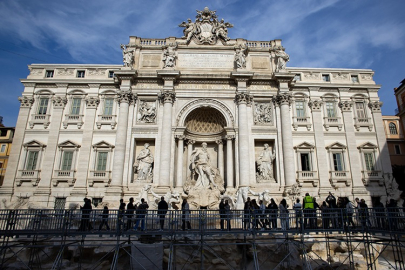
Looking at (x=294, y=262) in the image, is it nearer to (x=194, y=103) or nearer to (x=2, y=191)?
(x=194, y=103)

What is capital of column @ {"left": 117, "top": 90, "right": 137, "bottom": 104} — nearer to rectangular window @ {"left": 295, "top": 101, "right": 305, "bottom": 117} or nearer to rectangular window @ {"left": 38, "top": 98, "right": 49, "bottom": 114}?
rectangular window @ {"left": 38, "top": 98, "right": 49, "bottom": 114}

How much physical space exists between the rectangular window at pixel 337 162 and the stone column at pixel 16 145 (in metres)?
26.3

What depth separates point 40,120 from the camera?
979 inches

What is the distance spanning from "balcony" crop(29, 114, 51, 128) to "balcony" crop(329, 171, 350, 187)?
24282mm

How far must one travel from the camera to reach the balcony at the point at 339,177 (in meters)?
23.9

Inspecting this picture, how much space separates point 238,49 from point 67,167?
17684mm

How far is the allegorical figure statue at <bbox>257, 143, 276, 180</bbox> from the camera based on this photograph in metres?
23.6

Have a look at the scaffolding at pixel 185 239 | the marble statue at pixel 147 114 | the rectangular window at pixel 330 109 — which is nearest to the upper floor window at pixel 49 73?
the marble statue at pixel 147 114

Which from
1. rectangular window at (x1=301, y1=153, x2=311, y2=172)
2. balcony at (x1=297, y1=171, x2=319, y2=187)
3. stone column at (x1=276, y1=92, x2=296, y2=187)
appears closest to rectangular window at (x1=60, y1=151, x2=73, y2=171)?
stone column at (x1=276, y1=92, x2=296, y2=187)

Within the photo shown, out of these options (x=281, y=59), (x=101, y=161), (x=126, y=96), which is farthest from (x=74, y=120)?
(x=281, y=59)

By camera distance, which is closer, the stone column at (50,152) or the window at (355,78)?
the stone column at (50,152)

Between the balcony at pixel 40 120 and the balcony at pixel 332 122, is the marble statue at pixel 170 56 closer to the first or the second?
the balcony at pixel 40 120

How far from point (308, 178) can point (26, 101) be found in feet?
81.6

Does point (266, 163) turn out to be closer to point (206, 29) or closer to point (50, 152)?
point (206, 29)
